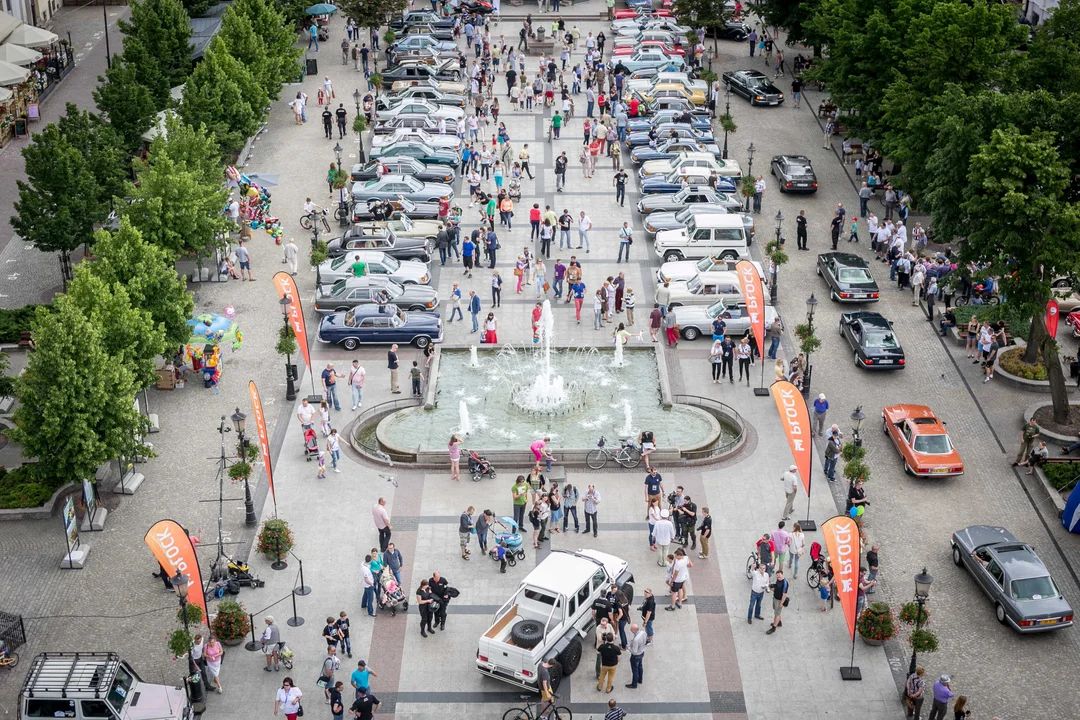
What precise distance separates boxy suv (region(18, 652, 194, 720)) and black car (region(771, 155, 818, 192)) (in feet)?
118

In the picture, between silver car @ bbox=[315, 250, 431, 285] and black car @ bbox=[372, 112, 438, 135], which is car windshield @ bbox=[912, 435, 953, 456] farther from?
black car @ bbox=[372, 112, 438, 135]

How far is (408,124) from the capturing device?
205 ft

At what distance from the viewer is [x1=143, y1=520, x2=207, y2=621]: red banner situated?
28.2 m

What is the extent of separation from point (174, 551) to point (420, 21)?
185ft

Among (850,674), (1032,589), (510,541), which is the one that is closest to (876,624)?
(850,674)

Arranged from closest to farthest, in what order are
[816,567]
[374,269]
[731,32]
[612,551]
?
[816,567] < [612,551] < [374,269] < [731,32]

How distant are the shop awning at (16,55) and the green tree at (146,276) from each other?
27930 millimetres

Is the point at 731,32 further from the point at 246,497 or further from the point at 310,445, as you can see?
the point at 246,497

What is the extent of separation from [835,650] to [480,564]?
834 centimetres

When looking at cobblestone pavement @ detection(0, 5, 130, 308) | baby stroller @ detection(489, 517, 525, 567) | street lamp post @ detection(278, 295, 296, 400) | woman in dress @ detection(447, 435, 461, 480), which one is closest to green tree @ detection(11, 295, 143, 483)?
street lamp post @ detection(278, 295, 296, 400)

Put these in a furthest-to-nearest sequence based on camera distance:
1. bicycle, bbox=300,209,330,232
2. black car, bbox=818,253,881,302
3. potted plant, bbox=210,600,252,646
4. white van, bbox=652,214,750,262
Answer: bicycle, bbox=300,209,330,232 → white van, bbox=652,214,750,262 → black car, bbox=818,253,881,302 → potted plant, bbox=210,600,252,646

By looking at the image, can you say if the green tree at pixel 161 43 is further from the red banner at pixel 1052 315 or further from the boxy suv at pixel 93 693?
the red banner at pixel 1052 315

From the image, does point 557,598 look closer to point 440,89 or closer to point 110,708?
point 110,708

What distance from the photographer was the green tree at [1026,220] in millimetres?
36656
